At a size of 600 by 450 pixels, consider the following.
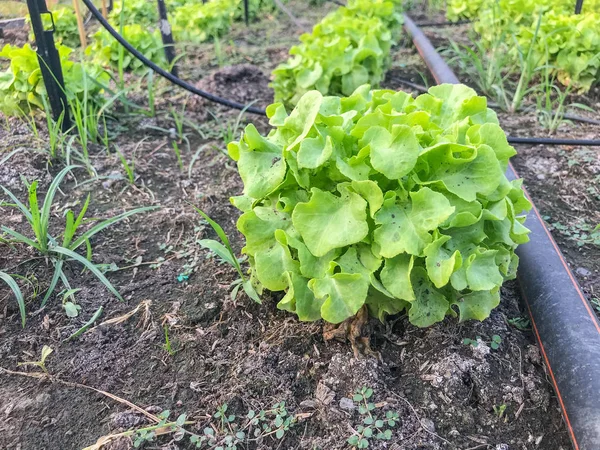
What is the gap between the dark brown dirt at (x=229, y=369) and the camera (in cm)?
151

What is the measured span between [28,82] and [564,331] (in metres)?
2.98

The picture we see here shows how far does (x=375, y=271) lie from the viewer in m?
1.57

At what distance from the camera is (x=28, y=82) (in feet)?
9.76

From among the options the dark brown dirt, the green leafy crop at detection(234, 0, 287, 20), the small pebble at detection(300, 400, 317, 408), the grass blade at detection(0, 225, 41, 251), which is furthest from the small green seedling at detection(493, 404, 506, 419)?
the green leafy crop at detection(234, 0, 287, 20)

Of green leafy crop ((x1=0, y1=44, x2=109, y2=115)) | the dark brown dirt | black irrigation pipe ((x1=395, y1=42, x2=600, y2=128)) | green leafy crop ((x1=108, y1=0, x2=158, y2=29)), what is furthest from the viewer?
green leafy crop ((x1=108, y1=0, x2=158, y2=29))

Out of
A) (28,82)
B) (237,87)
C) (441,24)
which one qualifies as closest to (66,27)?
(237,87)

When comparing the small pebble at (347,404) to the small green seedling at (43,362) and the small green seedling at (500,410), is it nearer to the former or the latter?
the small green seedling at (500,410)

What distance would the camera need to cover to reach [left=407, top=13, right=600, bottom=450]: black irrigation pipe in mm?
1409

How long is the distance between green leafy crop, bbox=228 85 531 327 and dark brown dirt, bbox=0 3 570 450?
0.17 meters

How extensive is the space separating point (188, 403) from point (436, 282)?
85 centimetres

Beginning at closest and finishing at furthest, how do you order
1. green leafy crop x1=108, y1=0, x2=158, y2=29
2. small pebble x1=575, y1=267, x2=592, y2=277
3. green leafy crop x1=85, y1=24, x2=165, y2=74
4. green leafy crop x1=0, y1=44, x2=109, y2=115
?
small pebble x1=575, y1=267, x2=592, y2=277 → green leafy crop x1=0, y1=44, x2=109, y2=115 → green leafy crop x1=85, y1=24, x2=165, y2=74 → green leafy crop x1=108, y1=0, x2=158, y2=29

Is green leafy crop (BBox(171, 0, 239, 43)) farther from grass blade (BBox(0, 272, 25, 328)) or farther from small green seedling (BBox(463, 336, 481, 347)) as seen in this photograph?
small green seedling (BBox(463, 336, 481, 347))

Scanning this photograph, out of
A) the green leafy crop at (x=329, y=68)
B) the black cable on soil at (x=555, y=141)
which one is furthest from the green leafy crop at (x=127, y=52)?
the black cable on soil at (x=555, y=141)

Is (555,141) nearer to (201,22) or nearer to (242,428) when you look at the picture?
Result: (242,428)
